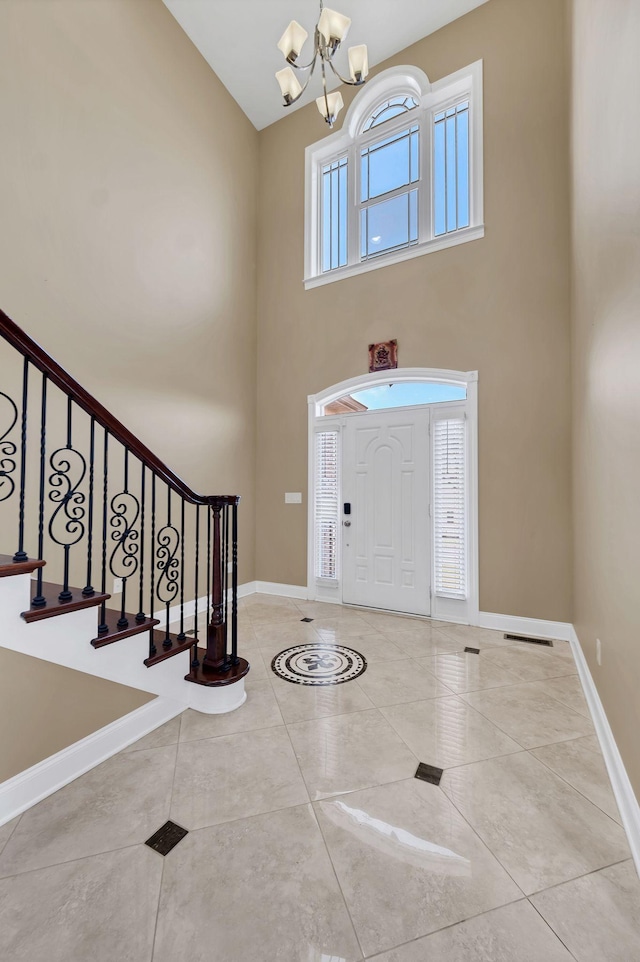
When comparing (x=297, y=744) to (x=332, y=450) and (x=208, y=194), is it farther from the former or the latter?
(x=208, y=194)

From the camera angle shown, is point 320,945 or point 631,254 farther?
point 631,254

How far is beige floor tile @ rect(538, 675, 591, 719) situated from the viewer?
242 centimetres

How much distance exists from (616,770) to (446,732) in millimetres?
738

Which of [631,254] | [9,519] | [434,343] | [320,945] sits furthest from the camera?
[434,343]

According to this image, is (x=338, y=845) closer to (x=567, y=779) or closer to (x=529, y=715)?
(x=567, y=779)

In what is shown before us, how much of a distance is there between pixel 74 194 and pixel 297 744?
3.83 meters

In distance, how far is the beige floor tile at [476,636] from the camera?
3.38 metres

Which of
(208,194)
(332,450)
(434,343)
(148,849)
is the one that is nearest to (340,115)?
(208,194)

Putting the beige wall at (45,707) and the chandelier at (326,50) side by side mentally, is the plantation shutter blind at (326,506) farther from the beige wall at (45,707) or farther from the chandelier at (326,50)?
the chandelier at (326,50)

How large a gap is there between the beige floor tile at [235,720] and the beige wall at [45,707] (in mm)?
347

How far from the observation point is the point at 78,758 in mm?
1980

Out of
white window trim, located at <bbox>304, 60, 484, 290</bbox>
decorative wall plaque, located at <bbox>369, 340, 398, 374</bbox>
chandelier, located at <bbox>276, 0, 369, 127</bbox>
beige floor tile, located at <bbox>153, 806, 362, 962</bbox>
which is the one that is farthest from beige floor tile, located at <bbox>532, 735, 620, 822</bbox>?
chandelier, located at <bbox>276, 0, 369, 127</bbox>

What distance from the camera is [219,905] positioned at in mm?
1291

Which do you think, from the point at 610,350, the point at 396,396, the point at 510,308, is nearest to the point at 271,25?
the point at 510,308
